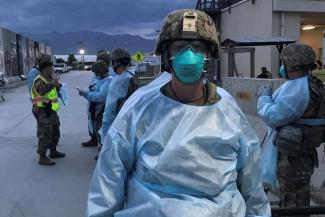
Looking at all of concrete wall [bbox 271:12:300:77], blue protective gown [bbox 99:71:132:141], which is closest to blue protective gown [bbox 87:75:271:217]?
blue protective gown [bbox 99:71:132:141]

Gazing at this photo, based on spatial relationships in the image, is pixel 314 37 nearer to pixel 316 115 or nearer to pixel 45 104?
pixel 45 104

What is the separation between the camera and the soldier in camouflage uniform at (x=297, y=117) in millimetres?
4039

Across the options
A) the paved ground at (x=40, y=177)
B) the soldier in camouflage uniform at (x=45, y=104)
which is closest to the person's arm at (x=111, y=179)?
the paved ground at (x=40, y=177)

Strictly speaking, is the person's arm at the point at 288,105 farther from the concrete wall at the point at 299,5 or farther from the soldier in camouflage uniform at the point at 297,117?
the concrete wall at the point at 299,5

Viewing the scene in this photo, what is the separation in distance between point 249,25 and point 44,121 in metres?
20.0

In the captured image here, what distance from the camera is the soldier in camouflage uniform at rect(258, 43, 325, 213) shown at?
4.04 meters

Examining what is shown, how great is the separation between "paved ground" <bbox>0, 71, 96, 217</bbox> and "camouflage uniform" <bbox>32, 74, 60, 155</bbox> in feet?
1.26

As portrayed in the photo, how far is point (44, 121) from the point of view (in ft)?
28.2

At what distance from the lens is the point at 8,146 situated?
1041 cm


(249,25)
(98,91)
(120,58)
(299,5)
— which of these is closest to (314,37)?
(249,25)

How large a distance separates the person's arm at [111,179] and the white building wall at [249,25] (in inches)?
879

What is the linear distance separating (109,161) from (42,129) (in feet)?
22.1

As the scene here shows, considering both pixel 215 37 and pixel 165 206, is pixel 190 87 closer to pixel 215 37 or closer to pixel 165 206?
pixel 215 37

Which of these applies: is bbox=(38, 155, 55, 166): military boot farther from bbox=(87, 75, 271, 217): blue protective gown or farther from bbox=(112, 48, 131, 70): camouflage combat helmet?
bbox=(87, 75, 271, 217): blue protective gown
